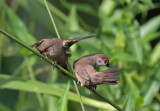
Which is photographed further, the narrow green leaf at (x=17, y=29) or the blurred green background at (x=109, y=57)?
the narrow green leaf at (x=17, y=29)

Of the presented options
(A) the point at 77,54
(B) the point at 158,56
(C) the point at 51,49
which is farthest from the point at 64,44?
(B) the point at 158,56

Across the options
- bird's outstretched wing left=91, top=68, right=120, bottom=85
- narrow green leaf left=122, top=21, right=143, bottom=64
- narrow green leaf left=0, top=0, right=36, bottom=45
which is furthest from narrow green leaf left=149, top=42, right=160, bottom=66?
bird's outstretched wing left=91, top=68, right=120, bottom=85

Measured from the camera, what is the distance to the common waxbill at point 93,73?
1370mm

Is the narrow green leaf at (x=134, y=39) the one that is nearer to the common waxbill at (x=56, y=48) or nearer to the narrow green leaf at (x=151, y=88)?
the narrow green leaf at (x=151, y=88)

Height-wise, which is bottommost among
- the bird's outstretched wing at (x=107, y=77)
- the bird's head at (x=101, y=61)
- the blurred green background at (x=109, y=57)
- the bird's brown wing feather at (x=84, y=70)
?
the bird's outstretched wing at (x=107, y=77)

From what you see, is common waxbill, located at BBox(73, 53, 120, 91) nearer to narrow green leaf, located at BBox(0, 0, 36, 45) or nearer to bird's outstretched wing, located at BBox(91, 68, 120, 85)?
bird's outstretched wing, located at BBox(91, 68, 120, 85)

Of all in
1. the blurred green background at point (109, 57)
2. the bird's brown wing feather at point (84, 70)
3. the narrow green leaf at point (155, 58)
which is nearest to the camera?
the bird's brown wing feather at point (84, 70)

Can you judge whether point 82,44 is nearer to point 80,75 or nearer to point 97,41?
point 97,41

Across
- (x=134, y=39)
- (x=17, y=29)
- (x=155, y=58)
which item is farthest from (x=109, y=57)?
(x=17, y=29)

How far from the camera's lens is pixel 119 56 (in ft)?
7.02

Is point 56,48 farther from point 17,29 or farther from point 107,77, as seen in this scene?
point 17,29

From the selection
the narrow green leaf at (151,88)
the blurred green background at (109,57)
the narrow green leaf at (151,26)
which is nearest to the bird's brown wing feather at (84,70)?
the blurred green background at (109,57)

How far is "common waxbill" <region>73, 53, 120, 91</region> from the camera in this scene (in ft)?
4.50

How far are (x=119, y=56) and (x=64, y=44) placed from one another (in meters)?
0.77
